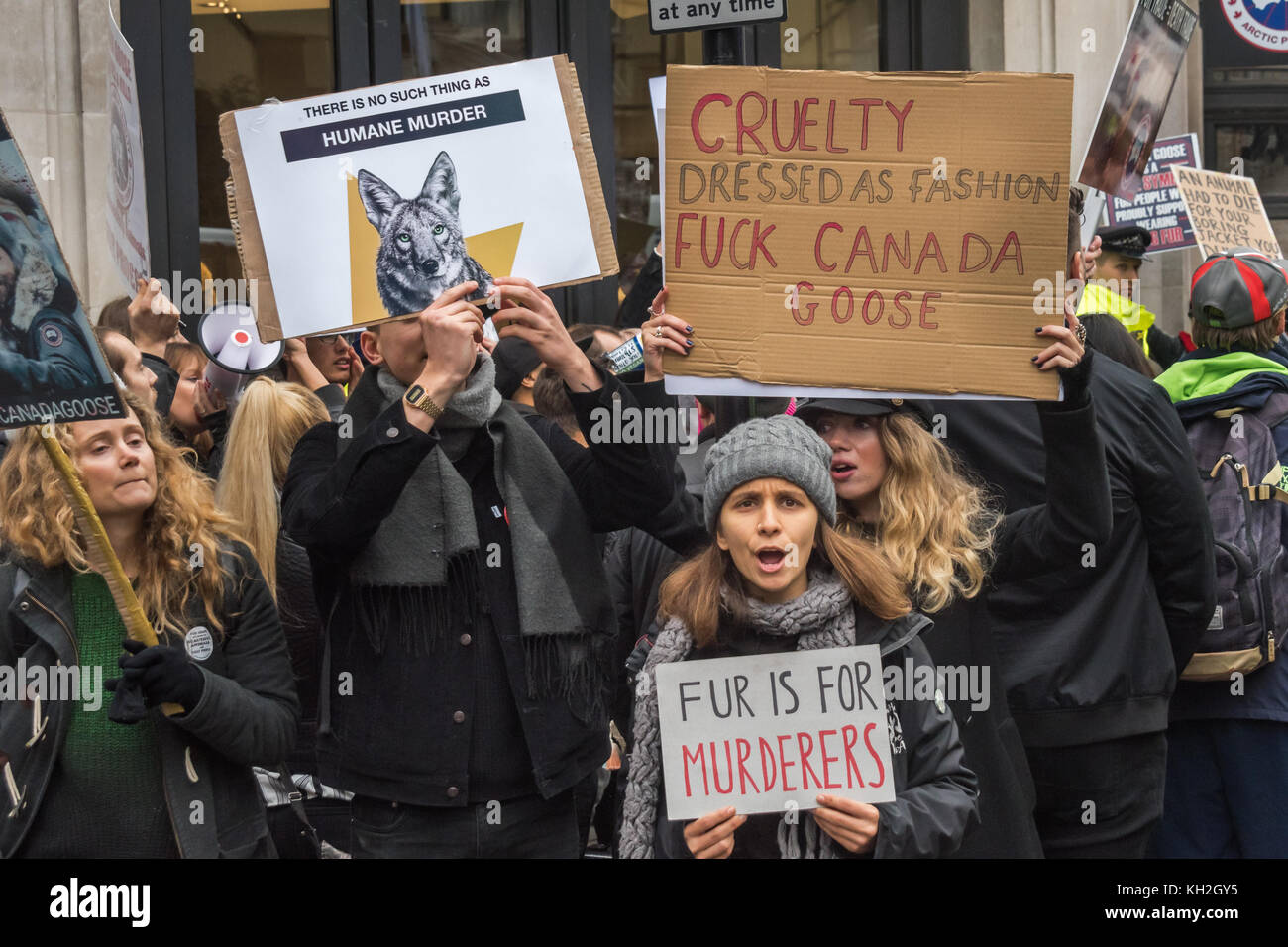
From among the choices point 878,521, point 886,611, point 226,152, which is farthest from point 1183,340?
point 226,152

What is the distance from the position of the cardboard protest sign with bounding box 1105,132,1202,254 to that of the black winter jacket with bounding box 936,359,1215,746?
14.3ft

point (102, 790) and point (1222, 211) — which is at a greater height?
point (1222, 211)

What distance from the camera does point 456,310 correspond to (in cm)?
363

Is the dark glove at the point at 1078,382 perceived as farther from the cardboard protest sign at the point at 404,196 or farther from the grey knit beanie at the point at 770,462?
the cardboard protest sign at the point at 404,196

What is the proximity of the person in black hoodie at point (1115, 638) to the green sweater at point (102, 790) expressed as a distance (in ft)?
7.21

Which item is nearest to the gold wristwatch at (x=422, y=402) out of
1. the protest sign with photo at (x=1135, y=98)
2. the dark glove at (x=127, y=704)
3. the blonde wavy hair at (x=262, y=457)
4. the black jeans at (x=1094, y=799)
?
the dark glove at (x=127, y=704)

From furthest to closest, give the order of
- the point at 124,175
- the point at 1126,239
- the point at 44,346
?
the point at 1126,239, the point at 124,175, the point at 44,346

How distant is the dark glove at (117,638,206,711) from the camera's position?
3.37m

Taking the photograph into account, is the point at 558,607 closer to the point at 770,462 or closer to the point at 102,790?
the point at 770,462

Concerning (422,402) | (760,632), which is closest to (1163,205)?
(760,632)

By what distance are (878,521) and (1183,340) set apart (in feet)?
11.5

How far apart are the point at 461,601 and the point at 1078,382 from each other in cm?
150

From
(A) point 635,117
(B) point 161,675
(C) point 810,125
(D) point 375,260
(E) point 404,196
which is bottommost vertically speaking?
(B) point 161,675

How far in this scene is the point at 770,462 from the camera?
3.47m
